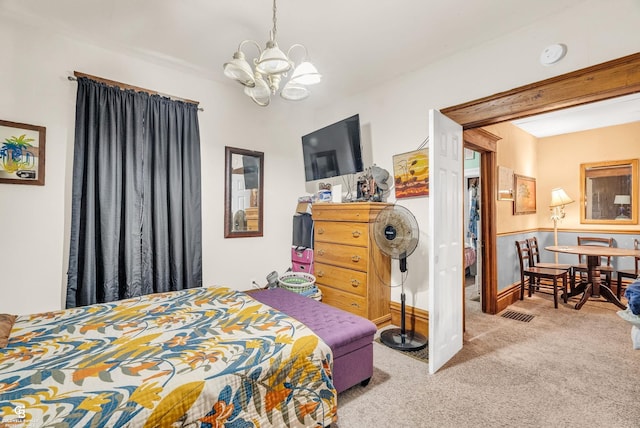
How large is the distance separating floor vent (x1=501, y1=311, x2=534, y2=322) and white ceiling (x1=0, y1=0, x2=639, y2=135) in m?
3.09

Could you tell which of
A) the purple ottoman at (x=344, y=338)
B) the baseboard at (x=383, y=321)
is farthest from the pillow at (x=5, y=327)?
the baseboard at (x=383, y=321)

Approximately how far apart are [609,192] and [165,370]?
6.77m

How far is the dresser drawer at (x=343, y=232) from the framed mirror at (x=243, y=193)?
0.86 meters

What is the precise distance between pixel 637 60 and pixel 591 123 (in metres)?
3.75

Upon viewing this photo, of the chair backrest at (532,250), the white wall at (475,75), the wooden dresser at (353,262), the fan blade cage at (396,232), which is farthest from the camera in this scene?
the chair backrest at (532,250)

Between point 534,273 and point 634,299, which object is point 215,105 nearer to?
point 634,299

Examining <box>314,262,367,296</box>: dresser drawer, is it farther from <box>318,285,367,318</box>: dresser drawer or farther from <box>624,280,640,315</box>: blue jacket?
<box>624,280,640,315</box>: blue jacket

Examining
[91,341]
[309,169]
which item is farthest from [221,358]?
[309,169]

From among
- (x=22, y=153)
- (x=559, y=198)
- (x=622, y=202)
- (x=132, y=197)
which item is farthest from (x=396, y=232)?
(x=622, y=202)

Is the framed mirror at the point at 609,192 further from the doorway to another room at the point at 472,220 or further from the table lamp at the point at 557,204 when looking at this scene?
the doorway to another room at the point at 472,220

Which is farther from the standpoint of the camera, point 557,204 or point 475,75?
point 557,204

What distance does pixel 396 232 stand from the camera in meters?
2.73

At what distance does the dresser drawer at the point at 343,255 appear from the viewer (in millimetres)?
3046

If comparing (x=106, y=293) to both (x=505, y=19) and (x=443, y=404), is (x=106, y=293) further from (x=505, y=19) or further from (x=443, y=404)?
(x=505, y=19)
